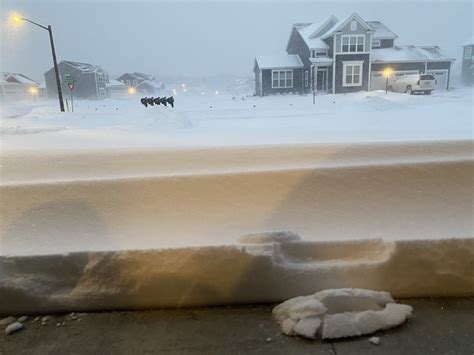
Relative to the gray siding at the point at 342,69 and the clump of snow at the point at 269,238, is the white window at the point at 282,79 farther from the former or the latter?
the clump of snow at the point at 269,238

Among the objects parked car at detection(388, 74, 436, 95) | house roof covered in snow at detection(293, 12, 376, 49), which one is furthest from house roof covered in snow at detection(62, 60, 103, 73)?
house roof covered in snow at detection(293, 12, 376, 49)

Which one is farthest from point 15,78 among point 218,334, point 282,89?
point 282,89

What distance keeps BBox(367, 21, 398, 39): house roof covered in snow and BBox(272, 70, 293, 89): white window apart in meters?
4.69

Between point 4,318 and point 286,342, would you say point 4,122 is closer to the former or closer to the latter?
point 4,318

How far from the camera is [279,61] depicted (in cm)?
2080

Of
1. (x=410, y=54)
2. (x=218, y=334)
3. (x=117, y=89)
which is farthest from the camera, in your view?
(x=410, y=54)

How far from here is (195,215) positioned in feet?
9.43

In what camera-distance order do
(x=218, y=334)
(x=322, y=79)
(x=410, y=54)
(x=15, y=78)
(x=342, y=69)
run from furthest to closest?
(x=322, y=79) < (x=342, y=69) < (x=410, y=54) < (x=15, y=78) < (x=218, y=334)

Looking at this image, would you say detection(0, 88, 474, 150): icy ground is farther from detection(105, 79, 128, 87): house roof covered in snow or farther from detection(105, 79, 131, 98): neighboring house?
detection(105, 79, 128, 87): house roof covered in snow

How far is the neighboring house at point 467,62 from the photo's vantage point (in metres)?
15.5

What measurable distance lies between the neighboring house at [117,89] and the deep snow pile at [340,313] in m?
11.0

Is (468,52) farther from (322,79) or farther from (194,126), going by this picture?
(194,126)

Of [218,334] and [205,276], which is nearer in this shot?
[218,334]

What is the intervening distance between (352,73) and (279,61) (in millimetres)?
3938
